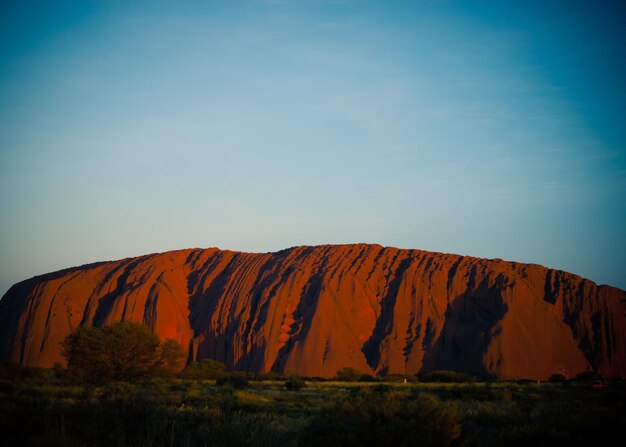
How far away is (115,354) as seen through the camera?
3039cm

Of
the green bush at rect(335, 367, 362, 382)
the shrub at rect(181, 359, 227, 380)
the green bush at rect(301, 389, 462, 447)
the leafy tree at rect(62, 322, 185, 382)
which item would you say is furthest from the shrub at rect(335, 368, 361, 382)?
the green bush at rect(301, 389, 462, 447)

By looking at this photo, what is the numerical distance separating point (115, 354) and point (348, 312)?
44260mm

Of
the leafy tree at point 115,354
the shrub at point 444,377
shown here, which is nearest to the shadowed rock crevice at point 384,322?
the shrub at point 444,377

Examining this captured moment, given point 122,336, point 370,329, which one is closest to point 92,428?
point 122,336

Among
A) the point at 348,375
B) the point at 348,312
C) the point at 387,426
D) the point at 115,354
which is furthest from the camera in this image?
the point at 348,312

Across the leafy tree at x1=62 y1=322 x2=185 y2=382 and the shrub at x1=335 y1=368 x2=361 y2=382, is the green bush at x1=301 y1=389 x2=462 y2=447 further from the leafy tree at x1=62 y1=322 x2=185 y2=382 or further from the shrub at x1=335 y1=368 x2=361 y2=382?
the shrub at x1=335 y1=368 x2=361 y2=382

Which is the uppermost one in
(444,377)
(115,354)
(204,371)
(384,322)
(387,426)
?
(384,322)

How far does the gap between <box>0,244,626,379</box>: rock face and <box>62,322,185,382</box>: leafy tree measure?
33476 mm

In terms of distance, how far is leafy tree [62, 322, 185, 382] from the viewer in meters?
29.6

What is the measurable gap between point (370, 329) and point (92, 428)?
6435 cm

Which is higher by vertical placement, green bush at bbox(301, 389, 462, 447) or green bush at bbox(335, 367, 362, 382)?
green bush at bbox(301, 389, 462, 447)

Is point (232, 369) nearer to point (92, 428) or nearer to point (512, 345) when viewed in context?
point (512, 345)

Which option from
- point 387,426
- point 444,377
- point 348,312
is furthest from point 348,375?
point 387,426

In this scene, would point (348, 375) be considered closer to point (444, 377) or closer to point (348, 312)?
point (444, 377)
